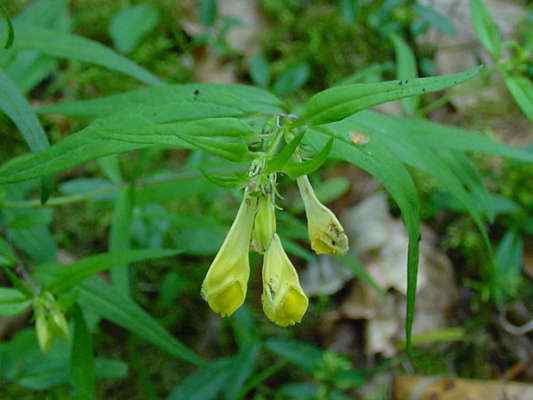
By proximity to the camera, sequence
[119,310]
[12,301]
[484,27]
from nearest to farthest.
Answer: [12,301] → [119,310] → [484,27]

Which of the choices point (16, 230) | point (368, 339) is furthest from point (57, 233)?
point (368, 339)

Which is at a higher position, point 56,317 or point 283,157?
point 283,157

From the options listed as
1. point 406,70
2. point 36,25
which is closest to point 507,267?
point 406,70

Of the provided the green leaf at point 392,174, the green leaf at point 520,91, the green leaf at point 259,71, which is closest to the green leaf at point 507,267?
the green leaf at point 520,91

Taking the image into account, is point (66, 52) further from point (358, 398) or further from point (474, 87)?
point (474, 87)

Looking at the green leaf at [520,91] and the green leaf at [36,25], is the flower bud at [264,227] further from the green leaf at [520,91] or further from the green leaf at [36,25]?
the green leaf at [36,25]

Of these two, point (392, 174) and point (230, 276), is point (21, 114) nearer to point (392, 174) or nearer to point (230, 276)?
point (230, 276)
